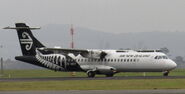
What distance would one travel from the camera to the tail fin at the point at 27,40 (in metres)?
61.8

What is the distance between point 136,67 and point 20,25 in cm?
1618

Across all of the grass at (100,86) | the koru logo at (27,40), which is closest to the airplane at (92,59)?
the koru logo at (27,40)

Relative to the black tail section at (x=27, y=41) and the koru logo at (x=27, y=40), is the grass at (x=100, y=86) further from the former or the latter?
the koru logo at (x=27, y=40)

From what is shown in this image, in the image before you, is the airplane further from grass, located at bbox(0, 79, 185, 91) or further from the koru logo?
grass, located at bbox(0, 79, 185, 91)

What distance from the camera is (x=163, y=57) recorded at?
2233 inches

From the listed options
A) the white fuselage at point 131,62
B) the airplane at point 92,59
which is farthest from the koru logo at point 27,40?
the white fuselage at point 131,62

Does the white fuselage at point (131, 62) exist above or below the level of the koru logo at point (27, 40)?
below

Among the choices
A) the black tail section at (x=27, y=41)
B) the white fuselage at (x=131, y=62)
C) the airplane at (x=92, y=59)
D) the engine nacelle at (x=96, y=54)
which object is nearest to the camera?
the white fuselage at (x=131, y=62)

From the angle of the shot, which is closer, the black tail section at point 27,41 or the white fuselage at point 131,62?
the white fuselage at point 131,62

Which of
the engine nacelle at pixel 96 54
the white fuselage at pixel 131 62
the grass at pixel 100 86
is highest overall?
the engine nacelle at pixel 96 54

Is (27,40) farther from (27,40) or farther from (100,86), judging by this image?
(100,86)

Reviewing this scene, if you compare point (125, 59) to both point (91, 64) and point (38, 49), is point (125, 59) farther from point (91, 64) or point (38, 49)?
point (38, 49)

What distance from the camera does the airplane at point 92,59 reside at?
5659cm

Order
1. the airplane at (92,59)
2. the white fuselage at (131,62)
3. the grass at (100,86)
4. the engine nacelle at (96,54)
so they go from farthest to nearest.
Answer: the engine nacelle at (96,54), the airplane at (92,59), the white fuselage at (131,62), the grass at (100,86)
